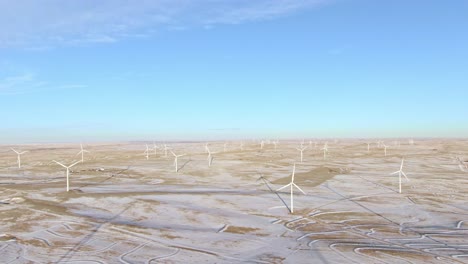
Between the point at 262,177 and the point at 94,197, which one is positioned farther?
the point at 262,177

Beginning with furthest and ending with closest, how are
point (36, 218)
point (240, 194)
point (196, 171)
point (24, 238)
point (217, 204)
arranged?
1. point (196, 171)
2. point (240, 194)
3. point (217, 204)
4. point (36, 218)
5. point (24, 238)

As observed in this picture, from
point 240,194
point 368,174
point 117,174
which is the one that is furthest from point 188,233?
point 368,174

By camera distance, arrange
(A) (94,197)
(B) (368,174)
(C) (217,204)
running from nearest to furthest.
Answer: (C) (217,204) → (A) (94,197) → (B) (368,174)

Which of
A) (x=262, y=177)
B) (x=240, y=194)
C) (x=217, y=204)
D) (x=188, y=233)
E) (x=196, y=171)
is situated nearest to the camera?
(x=188, y=233)

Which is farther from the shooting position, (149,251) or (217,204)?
(217,204)

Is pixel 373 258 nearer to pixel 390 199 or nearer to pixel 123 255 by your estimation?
pixel 123 255

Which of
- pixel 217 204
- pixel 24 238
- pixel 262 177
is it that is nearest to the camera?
pixel 24 238

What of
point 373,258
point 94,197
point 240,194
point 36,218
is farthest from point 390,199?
point 36,218

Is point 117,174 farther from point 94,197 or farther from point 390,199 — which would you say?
point 390,199
